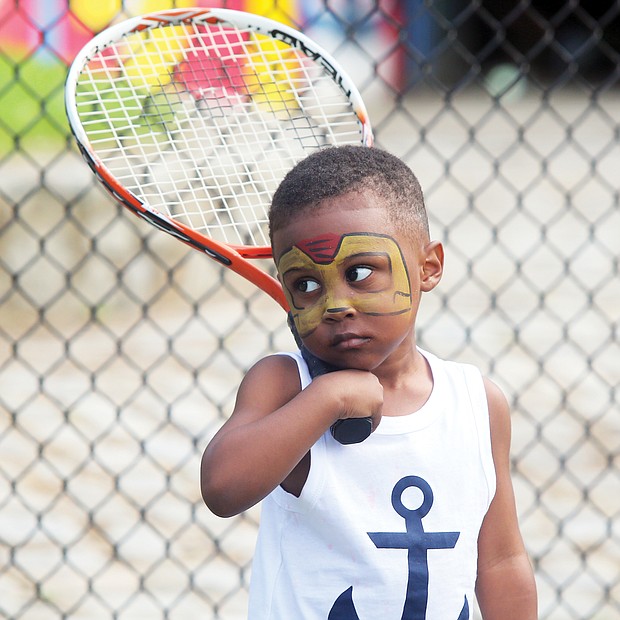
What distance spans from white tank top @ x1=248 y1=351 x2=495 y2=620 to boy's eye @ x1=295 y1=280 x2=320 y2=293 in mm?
96

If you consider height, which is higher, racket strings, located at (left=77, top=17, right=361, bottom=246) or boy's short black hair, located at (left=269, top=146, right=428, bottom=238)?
boy's short black hair, located at (left=269, top=146, right=428, bottom=238)

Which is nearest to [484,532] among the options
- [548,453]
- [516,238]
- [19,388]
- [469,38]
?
[548,453]

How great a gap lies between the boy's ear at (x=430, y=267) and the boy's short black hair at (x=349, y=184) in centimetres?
2

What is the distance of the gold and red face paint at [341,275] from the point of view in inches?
46.4

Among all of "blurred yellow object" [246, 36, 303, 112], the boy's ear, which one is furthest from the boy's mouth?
"blurred yellow object" [246, 36, 303, 112]

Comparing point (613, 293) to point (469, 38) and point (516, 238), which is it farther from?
point (469, 38)

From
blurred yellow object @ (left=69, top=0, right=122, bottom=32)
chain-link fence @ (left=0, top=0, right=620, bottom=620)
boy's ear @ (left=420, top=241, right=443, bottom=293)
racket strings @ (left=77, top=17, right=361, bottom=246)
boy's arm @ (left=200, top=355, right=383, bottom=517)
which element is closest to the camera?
boy's arm @ (left=200, top=355, right=383, bottom=517)

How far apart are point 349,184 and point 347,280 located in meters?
0.12

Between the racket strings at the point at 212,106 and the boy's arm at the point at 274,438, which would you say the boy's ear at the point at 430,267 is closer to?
the boy's arm at the point at 274,438

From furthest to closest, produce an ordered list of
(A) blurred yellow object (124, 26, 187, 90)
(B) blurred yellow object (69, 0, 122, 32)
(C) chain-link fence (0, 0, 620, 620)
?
(B) blurred yellow object (69, 0, 122, 32), (C) chain-link fence (0, 0, 620, 620), (A) blurred yellow object (124, 26, 187, 90)

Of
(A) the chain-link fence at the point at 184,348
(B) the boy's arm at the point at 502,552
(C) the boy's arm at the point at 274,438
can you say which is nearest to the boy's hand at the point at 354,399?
(C) the boy's arm at the point at 274,438

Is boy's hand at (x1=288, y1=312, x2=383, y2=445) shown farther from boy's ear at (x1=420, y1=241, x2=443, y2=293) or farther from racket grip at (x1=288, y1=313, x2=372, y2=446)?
boy's ear at (x1=420, y1=241, x2=443, y2=293)

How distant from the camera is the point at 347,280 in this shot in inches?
47.0

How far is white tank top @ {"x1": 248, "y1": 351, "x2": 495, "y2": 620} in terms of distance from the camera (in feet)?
3.99
